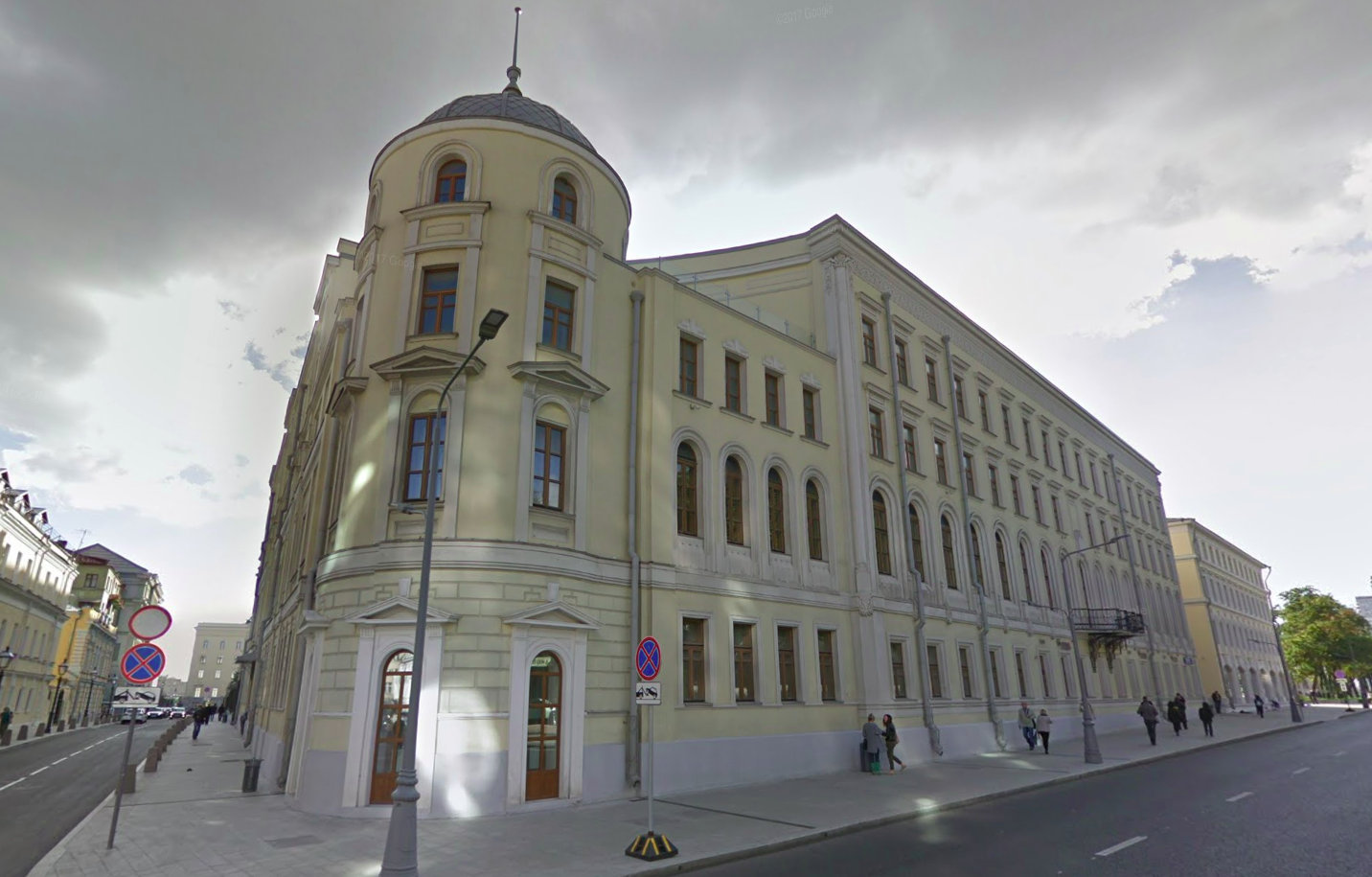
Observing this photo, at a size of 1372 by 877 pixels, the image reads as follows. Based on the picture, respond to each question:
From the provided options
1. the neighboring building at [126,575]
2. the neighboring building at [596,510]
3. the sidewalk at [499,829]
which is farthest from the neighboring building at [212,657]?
the sidewalk at [499,829]

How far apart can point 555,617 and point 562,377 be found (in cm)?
563

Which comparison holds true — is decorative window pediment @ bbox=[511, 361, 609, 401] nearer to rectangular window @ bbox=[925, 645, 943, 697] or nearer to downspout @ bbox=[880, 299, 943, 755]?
downspout @ bbox=[880, 299, 943, 755]

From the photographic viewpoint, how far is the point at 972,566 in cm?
2927

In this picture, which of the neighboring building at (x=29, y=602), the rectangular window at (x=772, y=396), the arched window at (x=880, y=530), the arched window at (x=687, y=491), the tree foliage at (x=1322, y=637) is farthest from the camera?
the tree foliage at (x=1322, y=637)

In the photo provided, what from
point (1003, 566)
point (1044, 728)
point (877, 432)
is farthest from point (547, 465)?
point (1003, 566)

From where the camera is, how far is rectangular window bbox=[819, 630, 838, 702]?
21.8 metres

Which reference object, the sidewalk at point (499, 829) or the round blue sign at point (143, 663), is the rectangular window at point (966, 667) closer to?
the sidewalk at point (499, 829)

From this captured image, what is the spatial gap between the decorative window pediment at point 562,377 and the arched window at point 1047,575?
26.7 metres

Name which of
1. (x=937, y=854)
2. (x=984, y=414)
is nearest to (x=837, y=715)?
(x=937, y=854)

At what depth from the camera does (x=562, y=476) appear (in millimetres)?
17094

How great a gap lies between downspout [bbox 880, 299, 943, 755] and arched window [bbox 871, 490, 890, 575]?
821mm

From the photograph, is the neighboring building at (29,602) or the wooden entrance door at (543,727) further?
the neighboring building at (29,602)

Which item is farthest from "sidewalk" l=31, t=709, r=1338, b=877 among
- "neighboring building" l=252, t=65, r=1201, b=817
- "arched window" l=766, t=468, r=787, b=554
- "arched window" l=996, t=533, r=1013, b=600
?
"arched window" l=996, t=533, r=1013, b=600

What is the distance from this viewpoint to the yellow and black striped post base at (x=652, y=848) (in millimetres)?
10344
